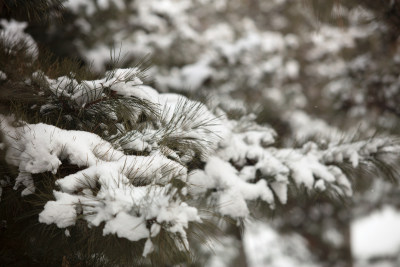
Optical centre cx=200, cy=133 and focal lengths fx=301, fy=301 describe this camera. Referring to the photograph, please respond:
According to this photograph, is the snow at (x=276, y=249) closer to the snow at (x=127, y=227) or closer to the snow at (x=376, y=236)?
the snow at (x=376, y=236)

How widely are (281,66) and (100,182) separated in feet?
13.7

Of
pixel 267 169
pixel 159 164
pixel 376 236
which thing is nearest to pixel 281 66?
pixel 267 169

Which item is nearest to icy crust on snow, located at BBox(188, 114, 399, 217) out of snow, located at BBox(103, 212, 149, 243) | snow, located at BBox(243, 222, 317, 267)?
snow, located at BBox(103, 212, 149, 243)

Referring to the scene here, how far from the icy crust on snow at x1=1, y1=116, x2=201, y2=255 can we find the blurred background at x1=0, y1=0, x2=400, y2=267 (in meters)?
0.41

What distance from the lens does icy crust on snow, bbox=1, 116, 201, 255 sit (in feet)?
2.54

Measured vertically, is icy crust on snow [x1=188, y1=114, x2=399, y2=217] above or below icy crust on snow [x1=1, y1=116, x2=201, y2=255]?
below

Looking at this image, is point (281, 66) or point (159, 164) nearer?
point (159, 164)

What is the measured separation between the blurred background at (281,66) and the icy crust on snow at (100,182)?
409 mm

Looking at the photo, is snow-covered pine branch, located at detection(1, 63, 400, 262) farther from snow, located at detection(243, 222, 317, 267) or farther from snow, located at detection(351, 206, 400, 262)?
snow, located at detection(351, 206, 400, 262)

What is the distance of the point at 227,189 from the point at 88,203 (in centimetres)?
68

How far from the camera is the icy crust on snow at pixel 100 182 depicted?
2.54 ft

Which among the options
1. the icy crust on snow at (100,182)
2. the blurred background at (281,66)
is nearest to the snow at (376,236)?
the blurred background at (281,66)

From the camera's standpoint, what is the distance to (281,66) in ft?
15.0

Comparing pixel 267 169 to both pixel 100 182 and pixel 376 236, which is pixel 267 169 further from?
pixel 376 236
